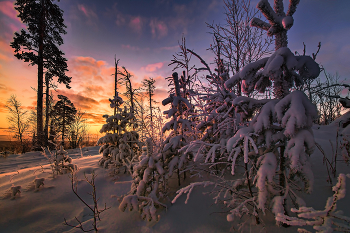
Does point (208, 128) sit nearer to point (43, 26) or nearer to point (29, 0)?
point (43, 26)

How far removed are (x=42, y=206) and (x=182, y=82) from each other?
5.14 m

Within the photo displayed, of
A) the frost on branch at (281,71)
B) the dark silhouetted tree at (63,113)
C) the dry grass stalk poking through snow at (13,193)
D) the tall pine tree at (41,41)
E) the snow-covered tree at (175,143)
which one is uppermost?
the tall pine tree at (41,41)

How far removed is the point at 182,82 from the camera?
489 centimetres

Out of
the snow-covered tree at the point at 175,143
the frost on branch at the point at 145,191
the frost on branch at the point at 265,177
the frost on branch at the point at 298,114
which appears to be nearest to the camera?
the frost on branch at the point at 298,114

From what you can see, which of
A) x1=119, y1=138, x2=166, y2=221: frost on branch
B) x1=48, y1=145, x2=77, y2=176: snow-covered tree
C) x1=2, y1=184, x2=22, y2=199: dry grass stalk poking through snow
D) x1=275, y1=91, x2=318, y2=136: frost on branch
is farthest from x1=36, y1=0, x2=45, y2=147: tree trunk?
x1=275, y1=91, x2=318, y2=136: frost on branch

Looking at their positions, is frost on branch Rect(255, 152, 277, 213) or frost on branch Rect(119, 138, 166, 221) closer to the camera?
frost on branch Rect(255, 152, 277, 213)

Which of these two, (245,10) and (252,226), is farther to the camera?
(245,10)

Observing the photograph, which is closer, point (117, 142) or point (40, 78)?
point (117, 142)

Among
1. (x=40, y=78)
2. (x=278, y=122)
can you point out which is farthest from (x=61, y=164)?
(x=40, y=78)

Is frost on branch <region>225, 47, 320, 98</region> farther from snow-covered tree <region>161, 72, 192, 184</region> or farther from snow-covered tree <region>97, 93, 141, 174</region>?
snow-covered tree <region>97, 93, 141, 174</region>

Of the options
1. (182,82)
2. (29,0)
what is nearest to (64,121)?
(29,0)

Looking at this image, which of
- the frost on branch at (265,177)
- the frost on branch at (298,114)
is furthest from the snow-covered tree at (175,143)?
the frost on branch at (298,114)

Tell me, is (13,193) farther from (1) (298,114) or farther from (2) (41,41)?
(2) (41,41)

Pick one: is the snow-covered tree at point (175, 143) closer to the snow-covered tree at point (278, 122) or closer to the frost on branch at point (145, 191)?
the frost on branch at point (145, 191)
